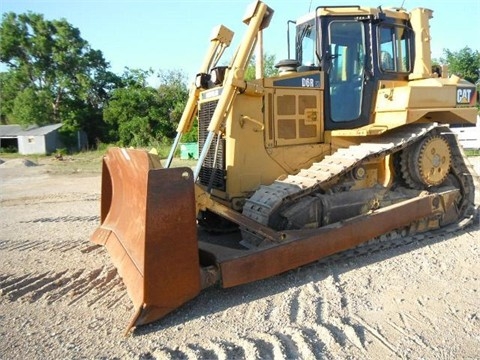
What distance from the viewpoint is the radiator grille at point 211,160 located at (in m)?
5.19

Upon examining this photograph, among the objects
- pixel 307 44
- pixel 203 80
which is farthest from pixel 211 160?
pixel 307 44

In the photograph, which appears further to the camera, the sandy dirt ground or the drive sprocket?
the drive sprocket

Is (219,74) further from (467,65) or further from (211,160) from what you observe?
(467,65)

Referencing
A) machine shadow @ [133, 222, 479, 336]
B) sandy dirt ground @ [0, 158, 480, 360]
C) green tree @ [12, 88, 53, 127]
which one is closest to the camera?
sandy dirt ground @ [0, 158, 480, 360]

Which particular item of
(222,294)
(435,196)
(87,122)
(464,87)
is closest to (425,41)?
(464,87)

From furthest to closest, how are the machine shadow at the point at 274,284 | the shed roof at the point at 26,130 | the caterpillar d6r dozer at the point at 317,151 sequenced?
the shed roof at the point at 26,130 → the caterpillar d6r dozer at the point at 317,151 → the machine shadow at the point at 274,284

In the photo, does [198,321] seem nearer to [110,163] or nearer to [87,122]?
[110,163]

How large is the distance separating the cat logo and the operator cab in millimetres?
877

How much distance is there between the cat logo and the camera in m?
5.77

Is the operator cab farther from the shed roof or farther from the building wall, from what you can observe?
the shed roof

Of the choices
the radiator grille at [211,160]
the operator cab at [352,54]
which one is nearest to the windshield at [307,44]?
the operator cab at [352,54]

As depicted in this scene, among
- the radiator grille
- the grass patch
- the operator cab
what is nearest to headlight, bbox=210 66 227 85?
the radiator grille

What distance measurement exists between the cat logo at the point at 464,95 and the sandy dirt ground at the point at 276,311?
1854mm

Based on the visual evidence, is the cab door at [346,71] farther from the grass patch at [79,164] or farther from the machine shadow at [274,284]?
the grass patch at [79,164]
